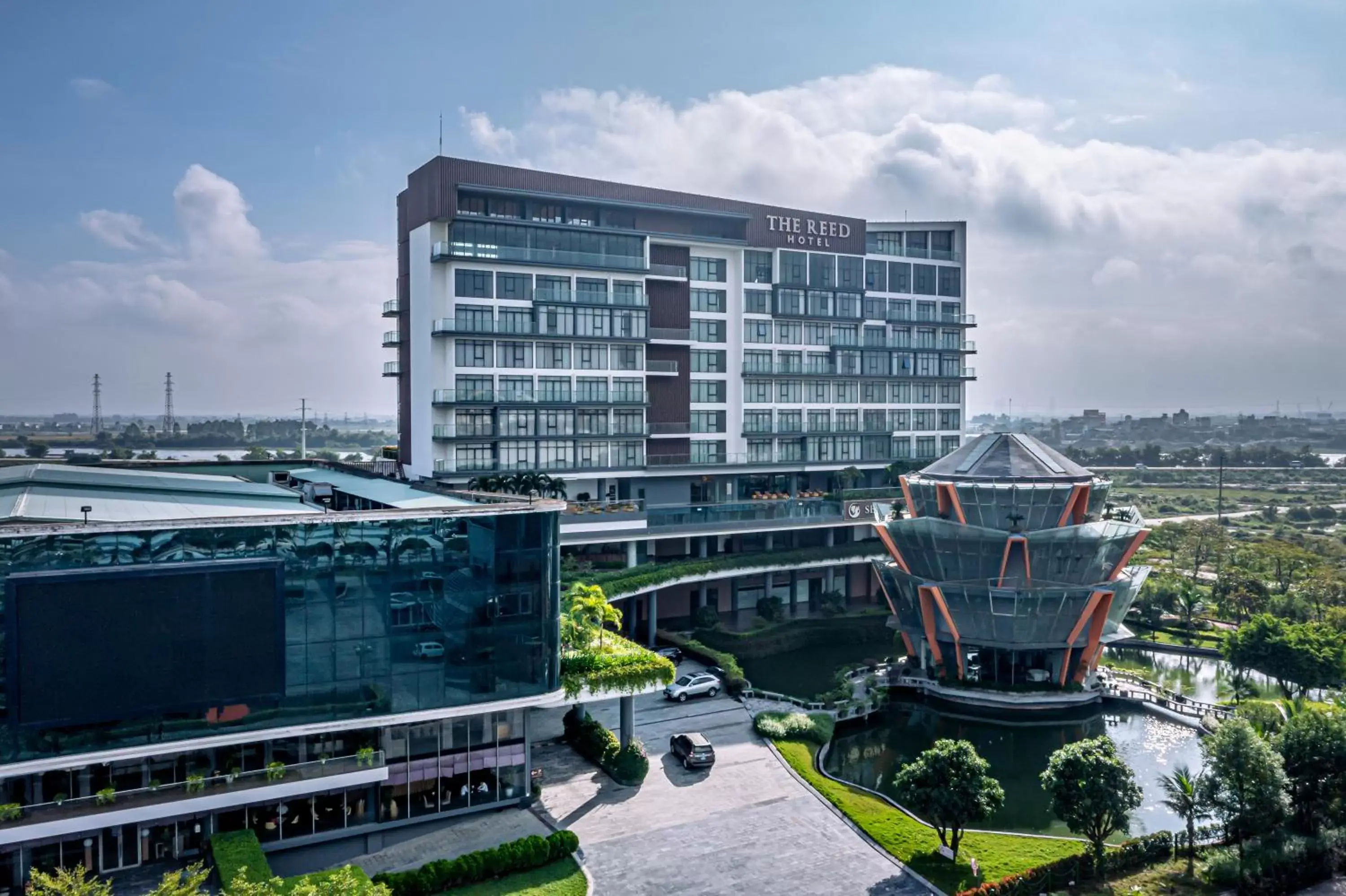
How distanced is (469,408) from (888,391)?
3830cm

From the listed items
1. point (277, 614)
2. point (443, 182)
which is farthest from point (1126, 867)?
point (443, 182)

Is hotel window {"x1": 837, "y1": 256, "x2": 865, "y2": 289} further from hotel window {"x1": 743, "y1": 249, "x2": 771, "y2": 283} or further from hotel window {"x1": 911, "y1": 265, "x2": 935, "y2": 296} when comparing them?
hotel window {"x1": 743, "y1": 249, "x2": 771, "y2": 283}

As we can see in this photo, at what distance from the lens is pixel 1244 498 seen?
157125 mm

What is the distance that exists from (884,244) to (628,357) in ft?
93.8

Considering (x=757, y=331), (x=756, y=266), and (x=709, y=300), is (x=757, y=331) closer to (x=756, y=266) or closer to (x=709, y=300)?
(x=709, y=300)

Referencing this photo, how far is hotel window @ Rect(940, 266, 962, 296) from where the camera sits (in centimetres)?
8912

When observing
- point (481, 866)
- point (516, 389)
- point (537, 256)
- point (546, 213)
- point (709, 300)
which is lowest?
point (481, 866)

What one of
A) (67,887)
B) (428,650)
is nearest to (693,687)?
(428,650)

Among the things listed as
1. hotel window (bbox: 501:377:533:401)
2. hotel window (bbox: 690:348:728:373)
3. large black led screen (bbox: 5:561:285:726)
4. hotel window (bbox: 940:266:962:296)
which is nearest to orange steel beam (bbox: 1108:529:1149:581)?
hotel window (bbox: 690:348:728:373)

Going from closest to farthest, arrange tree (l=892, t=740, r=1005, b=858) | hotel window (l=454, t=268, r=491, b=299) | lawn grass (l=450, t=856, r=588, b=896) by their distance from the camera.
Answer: lawn grass (l=450, t=856, r=588, b=896), tree (l=892, t=740, r=1005, b=858), hotel window (l=454, t=268, r=491, b=299)

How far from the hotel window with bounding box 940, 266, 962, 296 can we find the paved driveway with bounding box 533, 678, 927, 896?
185ft

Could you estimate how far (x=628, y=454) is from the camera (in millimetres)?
73188

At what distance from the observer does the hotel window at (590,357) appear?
70250mm

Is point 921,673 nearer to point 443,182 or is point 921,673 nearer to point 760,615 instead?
point 760,615
